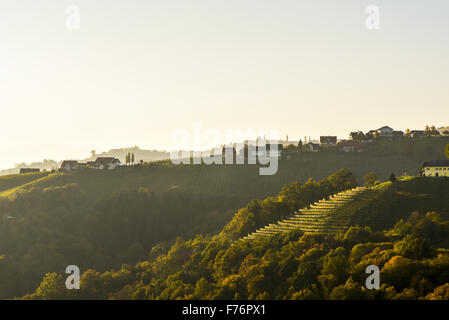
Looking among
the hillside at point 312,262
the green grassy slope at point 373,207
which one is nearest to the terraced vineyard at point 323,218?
the green grassy slope at point 373,207

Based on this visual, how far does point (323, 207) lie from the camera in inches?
4429

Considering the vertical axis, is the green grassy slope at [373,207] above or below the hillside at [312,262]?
above

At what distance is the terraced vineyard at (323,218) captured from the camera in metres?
101

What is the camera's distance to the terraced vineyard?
10112 cm

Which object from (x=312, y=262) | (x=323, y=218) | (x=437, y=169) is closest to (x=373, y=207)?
(x=323, y=218)


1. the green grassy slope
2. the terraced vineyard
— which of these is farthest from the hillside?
the terraced vineyard

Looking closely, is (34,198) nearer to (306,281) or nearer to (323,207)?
(323,207)

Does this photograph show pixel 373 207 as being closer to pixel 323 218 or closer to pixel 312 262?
pixel 323 218

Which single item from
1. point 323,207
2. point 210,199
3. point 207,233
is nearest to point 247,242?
point 323,207

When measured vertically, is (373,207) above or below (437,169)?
below

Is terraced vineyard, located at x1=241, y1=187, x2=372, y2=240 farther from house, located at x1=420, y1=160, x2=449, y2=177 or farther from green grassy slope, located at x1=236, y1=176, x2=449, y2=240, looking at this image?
house, located at x1=420, y1=160, x2=449, y2=177

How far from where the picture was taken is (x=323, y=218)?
106 meters

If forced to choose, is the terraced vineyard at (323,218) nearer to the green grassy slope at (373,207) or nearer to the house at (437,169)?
the green grassy slope at (373,207)

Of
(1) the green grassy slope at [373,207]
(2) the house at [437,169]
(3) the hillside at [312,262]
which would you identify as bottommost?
(3) the hillside at [312,262]
